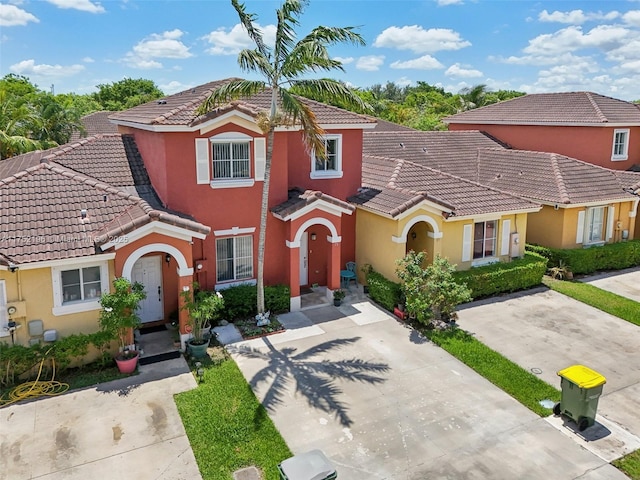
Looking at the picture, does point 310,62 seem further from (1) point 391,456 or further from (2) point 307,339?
(1) point 391,456

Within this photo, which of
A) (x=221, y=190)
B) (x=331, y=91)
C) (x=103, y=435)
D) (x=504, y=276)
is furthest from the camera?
(x=504, y=276)

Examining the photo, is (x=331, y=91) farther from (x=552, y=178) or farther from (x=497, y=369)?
(x=552, y=178)

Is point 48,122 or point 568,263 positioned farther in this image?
point 48,122

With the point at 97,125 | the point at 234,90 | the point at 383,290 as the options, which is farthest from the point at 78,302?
the point at 97,125

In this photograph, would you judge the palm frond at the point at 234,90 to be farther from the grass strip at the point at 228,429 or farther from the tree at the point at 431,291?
the grass strip at the point at 228,429

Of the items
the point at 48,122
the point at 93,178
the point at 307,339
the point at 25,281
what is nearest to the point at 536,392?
the point at 307,339

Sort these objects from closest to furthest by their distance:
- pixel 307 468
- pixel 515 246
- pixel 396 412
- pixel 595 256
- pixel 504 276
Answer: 1. pixel 307 468
2. pixel 396 412
3. pixel 504 276
4. pixel 515 246
5. pixel 595 256
